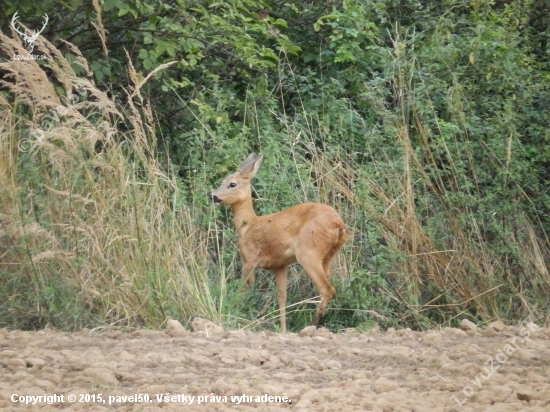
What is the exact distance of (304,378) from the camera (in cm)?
568

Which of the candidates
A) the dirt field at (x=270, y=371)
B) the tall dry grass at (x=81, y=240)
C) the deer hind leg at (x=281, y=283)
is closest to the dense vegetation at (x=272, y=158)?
the tall dry grass at (x=81, y=240)

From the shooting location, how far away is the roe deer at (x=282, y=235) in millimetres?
9078

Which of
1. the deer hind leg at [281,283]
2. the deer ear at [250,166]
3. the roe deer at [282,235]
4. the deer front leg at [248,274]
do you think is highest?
the deer ear at [250,166]

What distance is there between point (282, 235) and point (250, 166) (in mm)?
A: 822

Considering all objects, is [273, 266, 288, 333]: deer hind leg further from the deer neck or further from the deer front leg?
the deer neck

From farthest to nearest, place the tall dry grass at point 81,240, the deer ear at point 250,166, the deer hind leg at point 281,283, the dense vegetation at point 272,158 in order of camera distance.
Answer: the deer ear at point 250,166 → the deer hind leg at point 281,283 → the dense vegetation at point 272,158 → the tall dry grass at point 81,240

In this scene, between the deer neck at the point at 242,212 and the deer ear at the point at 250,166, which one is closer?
the deer ear at the point at 250,166

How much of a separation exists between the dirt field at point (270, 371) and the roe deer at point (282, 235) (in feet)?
6.14

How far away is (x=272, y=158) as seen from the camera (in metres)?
10.1

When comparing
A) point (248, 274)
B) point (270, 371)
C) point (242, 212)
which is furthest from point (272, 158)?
point (270, 371)

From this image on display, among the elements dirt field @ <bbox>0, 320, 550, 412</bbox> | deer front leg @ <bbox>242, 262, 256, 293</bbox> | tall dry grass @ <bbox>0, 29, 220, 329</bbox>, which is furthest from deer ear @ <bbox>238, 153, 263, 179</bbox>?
dirt field @ <bbox>0, 320, 550, 412</bbox>

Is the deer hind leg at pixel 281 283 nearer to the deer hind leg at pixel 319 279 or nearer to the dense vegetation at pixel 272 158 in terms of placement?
the dense vegetation at pixel 272 158

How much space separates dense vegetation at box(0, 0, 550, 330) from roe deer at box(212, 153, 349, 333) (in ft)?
0.76

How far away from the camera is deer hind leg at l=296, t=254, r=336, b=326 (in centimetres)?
902
